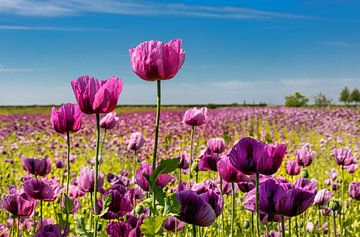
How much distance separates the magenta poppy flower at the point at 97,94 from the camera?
165 cm

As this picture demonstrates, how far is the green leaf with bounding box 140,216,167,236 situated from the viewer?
4.93ft

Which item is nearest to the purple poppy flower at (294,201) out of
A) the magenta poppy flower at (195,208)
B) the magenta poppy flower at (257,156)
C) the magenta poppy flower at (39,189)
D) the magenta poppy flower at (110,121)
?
the magenta poppy flower at (257,156)

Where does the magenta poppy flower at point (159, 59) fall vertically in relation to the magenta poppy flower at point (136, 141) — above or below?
above

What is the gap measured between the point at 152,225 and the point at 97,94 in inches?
19.8

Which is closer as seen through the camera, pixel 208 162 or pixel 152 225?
pixel 152 225

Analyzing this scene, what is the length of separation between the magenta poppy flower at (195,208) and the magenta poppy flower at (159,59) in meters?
0.44

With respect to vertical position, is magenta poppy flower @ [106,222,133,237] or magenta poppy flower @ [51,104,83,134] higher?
magenta poppy flower @ [51,104,83,134]

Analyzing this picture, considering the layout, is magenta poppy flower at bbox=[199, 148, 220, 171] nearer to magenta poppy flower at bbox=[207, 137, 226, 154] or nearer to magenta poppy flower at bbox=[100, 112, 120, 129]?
magenta poppy flower at bbox=[207, 137, 226, 154]

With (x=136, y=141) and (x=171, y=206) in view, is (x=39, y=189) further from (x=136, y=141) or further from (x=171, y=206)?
(x=136, y=141)

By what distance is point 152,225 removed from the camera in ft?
4.94

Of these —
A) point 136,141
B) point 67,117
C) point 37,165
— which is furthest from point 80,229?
point 136,141

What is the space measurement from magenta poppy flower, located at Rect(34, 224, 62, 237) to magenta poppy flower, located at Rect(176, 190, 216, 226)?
443mm

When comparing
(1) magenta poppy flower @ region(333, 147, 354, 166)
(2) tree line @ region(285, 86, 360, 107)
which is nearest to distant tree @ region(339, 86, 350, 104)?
(2) tree line @ region(285, 86, 360, 107)

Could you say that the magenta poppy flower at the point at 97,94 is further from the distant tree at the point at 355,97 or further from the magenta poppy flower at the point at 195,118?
the distant tree at the point at 355,97
